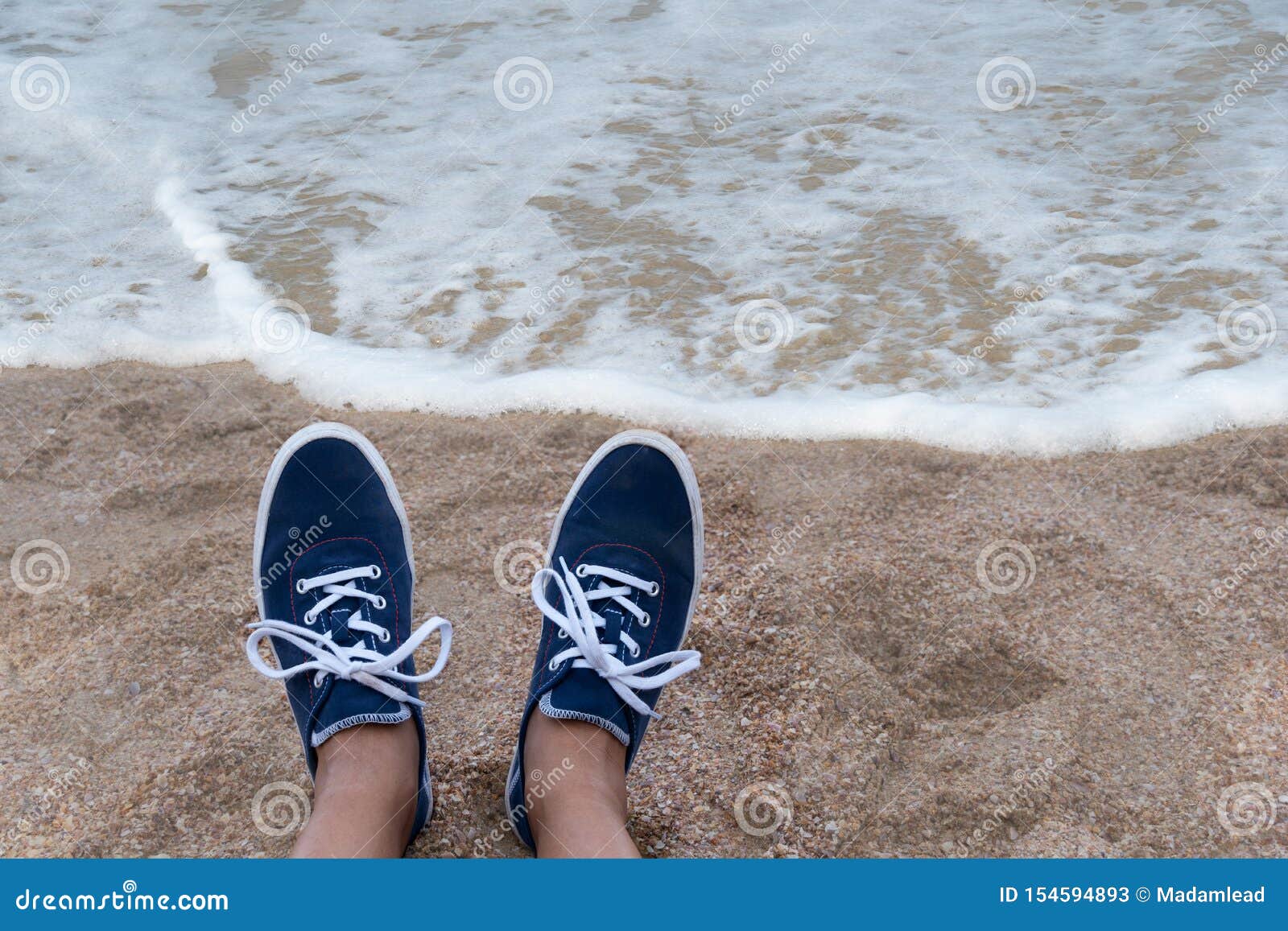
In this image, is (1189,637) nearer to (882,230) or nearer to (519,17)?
(882,230)

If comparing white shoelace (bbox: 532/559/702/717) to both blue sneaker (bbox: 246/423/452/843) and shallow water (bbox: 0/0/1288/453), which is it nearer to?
blue sneaker (bbox: 246/423/452/843)

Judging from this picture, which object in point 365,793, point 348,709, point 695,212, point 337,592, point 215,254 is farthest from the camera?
point 695,212

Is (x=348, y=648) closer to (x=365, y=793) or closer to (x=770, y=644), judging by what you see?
(x=365, y=793)

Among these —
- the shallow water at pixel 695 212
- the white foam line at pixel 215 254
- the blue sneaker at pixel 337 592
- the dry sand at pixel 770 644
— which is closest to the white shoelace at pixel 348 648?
the blue sneaker at pixel 337 592

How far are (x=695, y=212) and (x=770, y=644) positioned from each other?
73.6 inches

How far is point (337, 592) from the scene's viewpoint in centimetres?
186

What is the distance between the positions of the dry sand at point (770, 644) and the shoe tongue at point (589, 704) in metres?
0.13

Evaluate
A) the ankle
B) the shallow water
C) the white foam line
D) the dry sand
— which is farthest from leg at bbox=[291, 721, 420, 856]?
the white foam line

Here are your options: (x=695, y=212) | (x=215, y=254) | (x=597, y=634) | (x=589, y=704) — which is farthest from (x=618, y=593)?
(x=215, y=254)

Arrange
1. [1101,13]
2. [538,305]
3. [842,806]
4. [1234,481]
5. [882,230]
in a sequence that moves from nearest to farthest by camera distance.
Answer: [842,806] < [1234,481] < [538,305] < [882,230] < [1101,13]

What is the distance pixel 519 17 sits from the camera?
16.4 ft

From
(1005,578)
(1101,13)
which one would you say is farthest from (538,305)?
(1101,13)

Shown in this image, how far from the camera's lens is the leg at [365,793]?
144 cm

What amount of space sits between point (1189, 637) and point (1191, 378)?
929 mm
